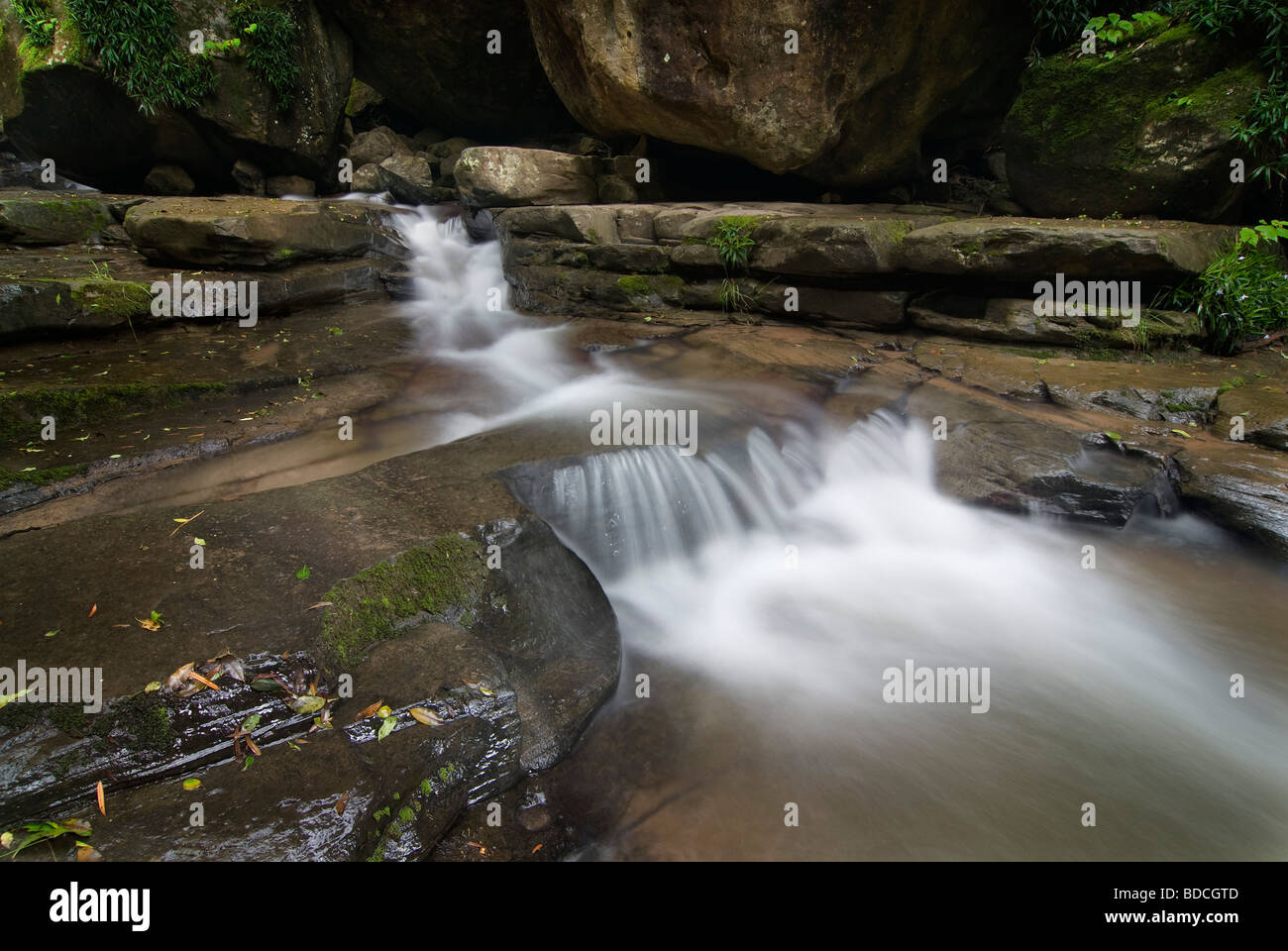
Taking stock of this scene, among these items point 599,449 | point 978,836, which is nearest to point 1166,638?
point 978,836

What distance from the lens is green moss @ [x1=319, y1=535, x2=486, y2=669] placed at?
3012 mm

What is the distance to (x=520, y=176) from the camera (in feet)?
31.7

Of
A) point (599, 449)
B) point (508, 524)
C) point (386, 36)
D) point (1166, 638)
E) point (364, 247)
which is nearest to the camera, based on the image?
point (508, 524)

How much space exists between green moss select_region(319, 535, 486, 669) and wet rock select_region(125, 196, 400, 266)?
6627 mm

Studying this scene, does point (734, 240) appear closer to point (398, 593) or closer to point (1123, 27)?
point (1123, 27)

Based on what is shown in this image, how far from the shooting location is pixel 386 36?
38.8 ft

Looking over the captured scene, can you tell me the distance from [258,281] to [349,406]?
3442 millimetres

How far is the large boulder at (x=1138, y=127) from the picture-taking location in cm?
696

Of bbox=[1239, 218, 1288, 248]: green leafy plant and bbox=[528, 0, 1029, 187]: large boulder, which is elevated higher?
bbox=[528, 0, 1029, 187]: large boulder

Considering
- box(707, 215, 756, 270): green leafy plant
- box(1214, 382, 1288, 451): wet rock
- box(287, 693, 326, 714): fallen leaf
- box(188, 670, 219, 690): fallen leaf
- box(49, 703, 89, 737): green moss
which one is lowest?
box(287, 693, 326, 714): fallen leaf

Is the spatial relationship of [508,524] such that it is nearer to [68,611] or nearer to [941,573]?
[68,611]

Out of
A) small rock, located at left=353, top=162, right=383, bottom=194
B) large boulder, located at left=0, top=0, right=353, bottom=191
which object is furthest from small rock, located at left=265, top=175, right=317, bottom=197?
small rock, located at left=353, top=162, right=383, bottom=194

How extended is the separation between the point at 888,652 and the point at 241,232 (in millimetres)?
8470

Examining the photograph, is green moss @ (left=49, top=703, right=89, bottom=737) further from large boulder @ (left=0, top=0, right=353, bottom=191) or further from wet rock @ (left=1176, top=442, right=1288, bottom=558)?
large boulder @ (left=0, top=0, right=353, bottom=191)
